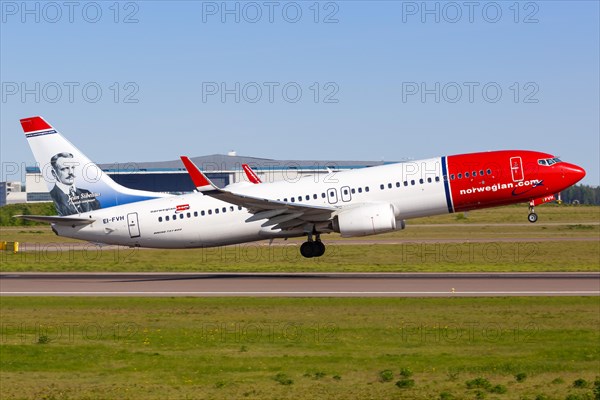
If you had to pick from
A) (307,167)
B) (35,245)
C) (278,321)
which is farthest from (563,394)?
(307,167)

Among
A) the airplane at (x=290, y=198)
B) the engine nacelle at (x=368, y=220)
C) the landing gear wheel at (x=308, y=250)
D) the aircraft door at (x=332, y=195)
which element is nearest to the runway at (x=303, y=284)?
the landing gear wheel at (x=308, y=250)

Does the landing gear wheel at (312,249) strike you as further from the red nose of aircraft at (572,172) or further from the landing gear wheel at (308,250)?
the red nose of aircraft at (572,172)

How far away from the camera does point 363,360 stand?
3375cm

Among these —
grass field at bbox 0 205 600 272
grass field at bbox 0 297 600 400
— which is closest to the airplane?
grass field at bbox 0 297 600 400

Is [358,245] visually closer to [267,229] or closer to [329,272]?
[329,272]

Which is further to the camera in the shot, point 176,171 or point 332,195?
point 176,171

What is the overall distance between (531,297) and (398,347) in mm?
13464

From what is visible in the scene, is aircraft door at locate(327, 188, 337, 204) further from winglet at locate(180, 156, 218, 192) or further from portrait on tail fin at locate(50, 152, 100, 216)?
portrait on tail fin at locate(50, 152, 100, 216)

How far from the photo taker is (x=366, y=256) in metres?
74.6

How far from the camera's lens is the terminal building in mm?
170625

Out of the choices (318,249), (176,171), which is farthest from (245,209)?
(176,171)

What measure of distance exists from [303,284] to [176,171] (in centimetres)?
13066

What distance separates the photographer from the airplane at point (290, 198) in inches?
2064

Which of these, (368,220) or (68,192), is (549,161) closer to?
(368,220)
